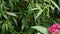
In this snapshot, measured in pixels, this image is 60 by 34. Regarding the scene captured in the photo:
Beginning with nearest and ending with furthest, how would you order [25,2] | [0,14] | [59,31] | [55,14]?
[59,31] → [0,14] → [25,2] → [55,14]

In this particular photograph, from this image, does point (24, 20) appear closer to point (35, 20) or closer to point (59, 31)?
point (35, 20)

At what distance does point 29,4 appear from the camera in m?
2.25

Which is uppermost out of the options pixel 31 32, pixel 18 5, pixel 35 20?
pixel 18 5

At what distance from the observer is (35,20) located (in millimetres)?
2316

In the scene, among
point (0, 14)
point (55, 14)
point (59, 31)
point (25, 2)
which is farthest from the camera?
point (55, 14)

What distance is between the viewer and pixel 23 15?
2.34m

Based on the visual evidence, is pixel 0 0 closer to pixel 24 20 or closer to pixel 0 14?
pixel 0 14

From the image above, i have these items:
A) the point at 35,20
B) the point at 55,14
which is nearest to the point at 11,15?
the point at 35,20

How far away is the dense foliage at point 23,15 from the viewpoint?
2238 mm

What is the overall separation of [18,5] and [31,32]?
1.18ft

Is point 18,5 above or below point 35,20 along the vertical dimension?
above

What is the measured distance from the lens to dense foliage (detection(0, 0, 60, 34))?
2238 mm

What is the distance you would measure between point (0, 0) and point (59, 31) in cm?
84

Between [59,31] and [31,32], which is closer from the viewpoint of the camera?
[59,31]
